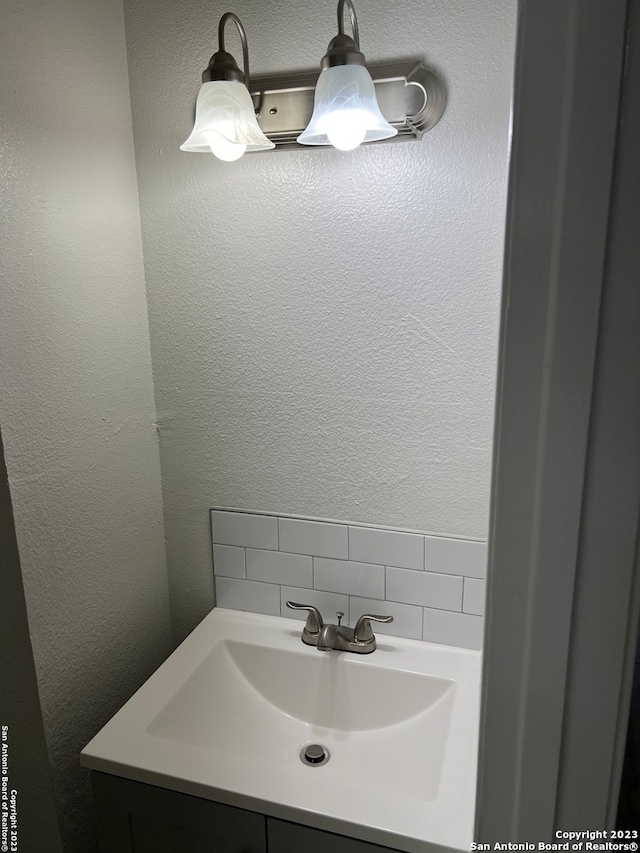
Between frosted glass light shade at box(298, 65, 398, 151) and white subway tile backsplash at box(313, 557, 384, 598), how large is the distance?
2.61 ft

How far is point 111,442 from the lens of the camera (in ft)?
3.98

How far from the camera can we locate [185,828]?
3.29 ft

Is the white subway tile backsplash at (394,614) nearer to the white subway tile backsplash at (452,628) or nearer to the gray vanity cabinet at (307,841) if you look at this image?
the white subway tile backsplash at (452,628)

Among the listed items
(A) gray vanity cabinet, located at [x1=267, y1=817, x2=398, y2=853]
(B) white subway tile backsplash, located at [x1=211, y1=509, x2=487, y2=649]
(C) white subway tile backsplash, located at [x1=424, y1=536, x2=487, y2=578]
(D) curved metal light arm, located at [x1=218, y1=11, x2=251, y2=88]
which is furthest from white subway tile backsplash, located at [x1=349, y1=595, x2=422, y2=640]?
(D) curved metal light arm, located at [x1=218, y1=11, x2=251, y2=88]

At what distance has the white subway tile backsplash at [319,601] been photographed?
132 cm

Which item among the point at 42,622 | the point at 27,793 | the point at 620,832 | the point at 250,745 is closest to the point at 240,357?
the point at 42,622

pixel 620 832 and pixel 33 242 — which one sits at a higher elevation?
pixel 33 242

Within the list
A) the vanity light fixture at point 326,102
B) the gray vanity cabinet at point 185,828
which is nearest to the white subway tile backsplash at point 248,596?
the gray vanity cabinet at point 185,828

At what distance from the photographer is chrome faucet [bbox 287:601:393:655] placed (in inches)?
48.5

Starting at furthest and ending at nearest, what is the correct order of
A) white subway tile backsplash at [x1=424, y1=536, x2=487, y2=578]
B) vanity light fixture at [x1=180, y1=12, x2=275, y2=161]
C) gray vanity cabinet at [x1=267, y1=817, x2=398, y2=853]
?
1. white subway tile backsplash at [x1=424, y1=536, x2=487, y2=578]
2. vanity light fixture at [x1=180, y1=12, x2=275, y2=161]
3. gray vanity cabinet at [x1=267, y1=817, x2=398, y2=853]

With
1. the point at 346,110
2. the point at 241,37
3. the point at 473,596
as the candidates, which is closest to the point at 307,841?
the point at 473,596

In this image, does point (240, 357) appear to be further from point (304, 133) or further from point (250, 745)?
point (250, 745)

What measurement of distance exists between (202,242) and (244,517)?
0.58 meters

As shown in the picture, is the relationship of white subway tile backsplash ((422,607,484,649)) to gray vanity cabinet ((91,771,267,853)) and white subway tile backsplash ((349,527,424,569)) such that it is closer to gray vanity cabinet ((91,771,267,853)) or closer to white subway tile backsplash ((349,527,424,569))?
white subway tile backsplash ((349,527,424,569))
